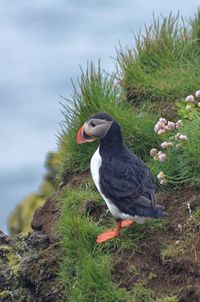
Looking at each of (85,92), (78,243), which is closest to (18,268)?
(78,243)

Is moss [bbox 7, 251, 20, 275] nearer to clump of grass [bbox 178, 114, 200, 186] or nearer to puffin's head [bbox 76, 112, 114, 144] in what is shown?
puffin's head [bbox 76, 112, 114, 144]

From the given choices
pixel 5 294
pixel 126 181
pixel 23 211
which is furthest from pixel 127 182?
pixel 23 211

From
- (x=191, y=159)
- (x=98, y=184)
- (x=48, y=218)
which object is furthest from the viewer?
(x=48, y=218)

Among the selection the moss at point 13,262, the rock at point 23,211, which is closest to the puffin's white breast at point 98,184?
the moss at point 13,262

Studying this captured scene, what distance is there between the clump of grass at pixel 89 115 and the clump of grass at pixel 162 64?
0.40m

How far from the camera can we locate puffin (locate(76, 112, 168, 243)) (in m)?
9.32

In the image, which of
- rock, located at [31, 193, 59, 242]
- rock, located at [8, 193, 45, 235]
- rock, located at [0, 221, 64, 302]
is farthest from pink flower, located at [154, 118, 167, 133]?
rock, located at [8, 193, 45, 235]

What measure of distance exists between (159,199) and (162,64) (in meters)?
2.65

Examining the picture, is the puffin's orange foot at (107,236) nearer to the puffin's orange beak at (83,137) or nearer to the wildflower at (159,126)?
the puffin's orange beak at (83,137)

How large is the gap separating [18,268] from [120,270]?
3.60 feet

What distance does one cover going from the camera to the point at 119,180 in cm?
945

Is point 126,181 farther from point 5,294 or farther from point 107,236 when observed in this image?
point 5,294

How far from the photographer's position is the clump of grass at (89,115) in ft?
35.8

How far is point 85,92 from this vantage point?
11234 millimetres
